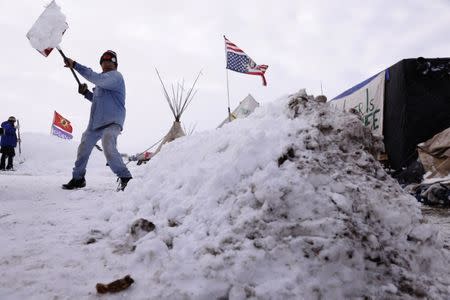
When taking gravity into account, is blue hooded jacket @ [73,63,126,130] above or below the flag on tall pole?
below

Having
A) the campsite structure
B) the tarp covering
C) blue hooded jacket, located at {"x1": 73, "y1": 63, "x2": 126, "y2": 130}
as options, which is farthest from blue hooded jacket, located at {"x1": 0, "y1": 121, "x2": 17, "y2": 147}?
the tarp covering

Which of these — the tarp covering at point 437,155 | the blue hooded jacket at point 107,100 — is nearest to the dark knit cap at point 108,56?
the blue hooded jacket at point 107,100

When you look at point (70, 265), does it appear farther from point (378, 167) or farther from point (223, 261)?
point (378, 167)

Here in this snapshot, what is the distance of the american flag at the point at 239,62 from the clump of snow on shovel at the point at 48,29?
6.49 meters

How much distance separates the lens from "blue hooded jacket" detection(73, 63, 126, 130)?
3.63 meters

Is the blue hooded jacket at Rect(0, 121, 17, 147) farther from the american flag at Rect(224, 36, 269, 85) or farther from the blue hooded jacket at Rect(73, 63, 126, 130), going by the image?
the blue hooded jacket at Rect(73, 63, 126, 130)

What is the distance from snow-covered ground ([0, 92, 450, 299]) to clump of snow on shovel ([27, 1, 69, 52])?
2.13 meters

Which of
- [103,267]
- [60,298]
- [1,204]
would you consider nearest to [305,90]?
[103,267]

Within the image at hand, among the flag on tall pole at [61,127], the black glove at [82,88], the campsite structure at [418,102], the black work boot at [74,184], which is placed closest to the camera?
the black work boot at [74,184]

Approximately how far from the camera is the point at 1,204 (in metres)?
2.74

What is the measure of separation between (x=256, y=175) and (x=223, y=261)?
567 millimetres

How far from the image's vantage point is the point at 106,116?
3721 mm

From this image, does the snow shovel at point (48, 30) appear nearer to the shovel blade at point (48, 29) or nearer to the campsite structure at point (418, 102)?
the shovel blade at point (48, 29)

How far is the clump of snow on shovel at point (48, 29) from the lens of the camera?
3.62 m
